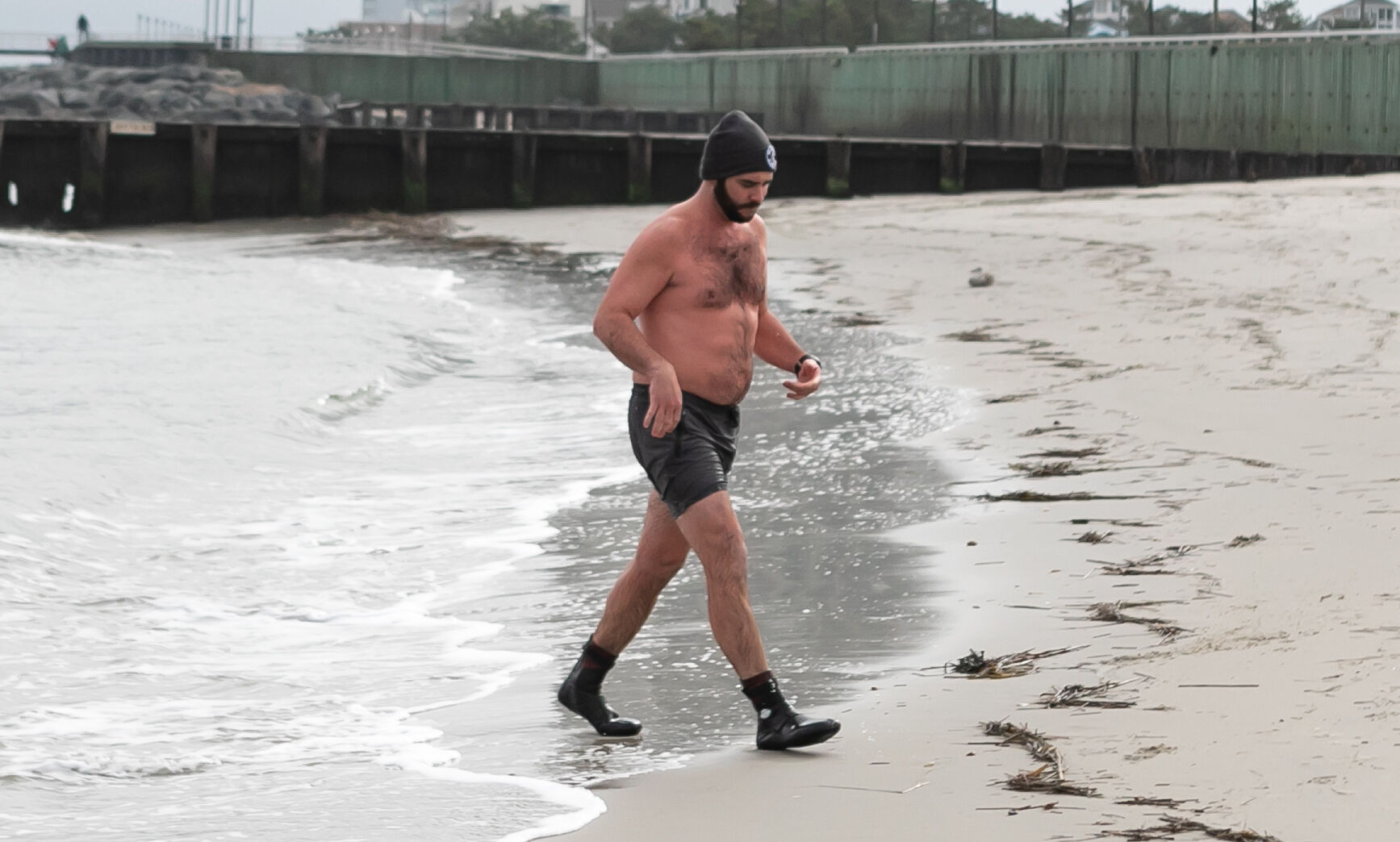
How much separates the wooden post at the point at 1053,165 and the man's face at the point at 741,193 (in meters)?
24.4

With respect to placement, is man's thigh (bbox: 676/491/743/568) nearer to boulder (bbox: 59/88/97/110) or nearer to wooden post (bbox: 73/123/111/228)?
wooden post (bbox: 73/123/111/228)

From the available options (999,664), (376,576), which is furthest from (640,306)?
(376,576)

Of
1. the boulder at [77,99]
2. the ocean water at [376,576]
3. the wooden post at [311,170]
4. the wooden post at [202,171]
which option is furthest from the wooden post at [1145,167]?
the boulder at [77,99]

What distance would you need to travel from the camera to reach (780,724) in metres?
3.71

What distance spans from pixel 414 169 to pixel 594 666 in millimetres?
23451

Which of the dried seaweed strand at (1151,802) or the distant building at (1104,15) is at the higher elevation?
the distant building at (1104,15)

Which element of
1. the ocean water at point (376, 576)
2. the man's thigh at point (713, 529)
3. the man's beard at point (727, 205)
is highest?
the man's beard at point (727, 205)

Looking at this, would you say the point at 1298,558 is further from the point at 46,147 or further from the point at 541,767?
the point at 46,147

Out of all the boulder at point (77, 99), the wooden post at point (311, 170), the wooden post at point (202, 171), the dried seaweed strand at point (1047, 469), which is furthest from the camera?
the boulder at point (77, 99)

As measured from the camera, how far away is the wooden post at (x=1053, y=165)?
27516mm

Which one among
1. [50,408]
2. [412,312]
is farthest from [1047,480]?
[412,312]

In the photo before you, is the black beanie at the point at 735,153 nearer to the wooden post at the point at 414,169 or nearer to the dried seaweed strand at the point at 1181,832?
the dried seaweed strand at the point at 1181,832

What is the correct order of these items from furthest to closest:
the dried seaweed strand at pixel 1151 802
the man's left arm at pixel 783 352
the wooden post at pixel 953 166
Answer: the wooden post at pixel 953 166 < the man's left arm at pixel 783 352 < the dried seaweed strand at pixel 1151 802

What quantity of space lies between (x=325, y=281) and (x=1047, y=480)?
12.2 meters
